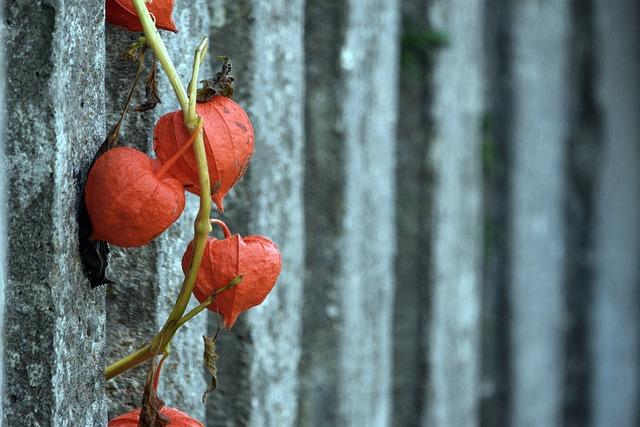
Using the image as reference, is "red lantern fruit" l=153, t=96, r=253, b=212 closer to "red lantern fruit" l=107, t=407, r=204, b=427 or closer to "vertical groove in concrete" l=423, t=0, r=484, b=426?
"red lantern fruit" l=107, t=407, r=204, b=427

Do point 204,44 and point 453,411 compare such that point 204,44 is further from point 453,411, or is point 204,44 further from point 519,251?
point 519,251

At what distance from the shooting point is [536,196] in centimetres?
290

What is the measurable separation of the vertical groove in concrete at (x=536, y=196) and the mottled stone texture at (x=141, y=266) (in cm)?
189

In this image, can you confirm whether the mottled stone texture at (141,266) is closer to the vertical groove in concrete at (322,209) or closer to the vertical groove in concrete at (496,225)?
the vertical groove in concrete at (322,209)

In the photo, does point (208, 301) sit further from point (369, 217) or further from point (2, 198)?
point (369, 217)

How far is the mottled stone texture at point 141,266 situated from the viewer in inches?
37.5

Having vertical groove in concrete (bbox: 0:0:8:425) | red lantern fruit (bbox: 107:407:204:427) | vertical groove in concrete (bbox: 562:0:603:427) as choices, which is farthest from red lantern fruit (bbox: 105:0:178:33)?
vertical groove in concrete (bbox: 562:0:603:427)

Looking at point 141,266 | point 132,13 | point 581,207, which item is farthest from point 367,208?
point 581,207

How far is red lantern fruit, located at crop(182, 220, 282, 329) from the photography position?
833mm

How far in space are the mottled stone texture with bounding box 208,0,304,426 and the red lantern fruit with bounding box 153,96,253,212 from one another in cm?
43

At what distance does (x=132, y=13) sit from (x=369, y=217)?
932mm

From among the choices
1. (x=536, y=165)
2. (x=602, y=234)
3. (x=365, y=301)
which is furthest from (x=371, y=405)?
(x=602, y=234)

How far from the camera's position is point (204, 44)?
33.7 inches

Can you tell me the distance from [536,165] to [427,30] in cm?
89
